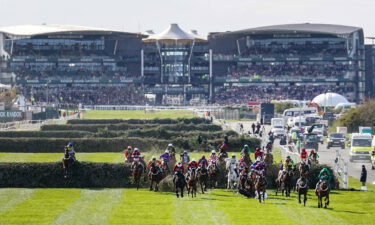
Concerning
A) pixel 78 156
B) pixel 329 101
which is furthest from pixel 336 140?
pixel 329 101

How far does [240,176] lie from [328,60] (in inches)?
4814

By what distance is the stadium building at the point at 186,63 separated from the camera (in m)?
155

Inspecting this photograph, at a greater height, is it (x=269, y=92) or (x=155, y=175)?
(x=269, y=92)

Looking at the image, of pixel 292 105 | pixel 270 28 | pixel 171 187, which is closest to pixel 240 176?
pixel 171 187

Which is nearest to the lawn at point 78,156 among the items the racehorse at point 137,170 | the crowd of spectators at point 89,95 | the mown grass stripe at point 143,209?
the racehorse at point 137,170

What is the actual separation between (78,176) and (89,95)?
112277mm

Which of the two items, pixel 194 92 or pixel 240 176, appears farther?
pixel 194 92

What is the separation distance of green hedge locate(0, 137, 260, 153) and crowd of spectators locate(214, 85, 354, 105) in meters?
87.1

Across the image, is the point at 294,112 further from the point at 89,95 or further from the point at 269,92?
the point at 89,95

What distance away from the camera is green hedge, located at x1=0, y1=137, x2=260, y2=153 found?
206ft

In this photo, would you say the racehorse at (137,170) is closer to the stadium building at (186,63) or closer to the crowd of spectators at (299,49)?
the stadium building at (186,63)

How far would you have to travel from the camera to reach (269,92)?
155625 millimetres

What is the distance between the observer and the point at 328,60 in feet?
520

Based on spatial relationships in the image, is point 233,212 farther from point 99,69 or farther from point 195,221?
point 99,69
